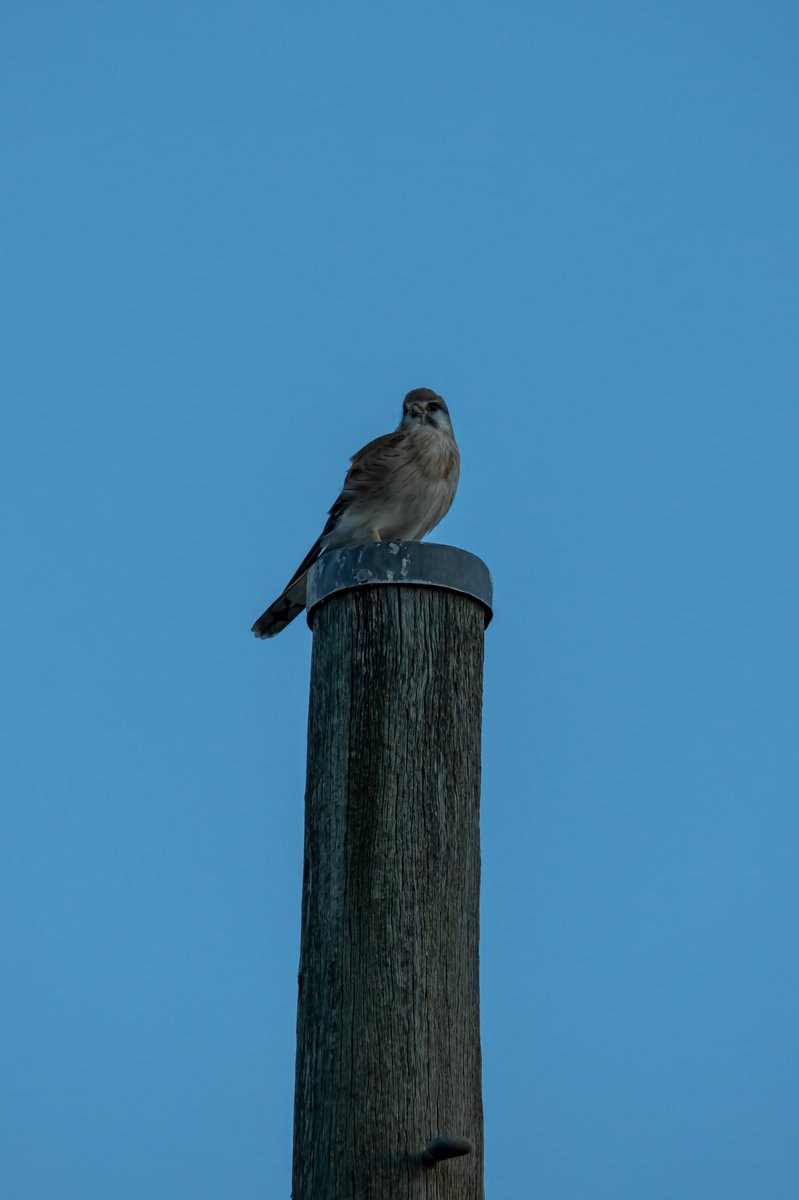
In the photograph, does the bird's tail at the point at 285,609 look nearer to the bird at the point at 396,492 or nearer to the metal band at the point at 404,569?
the bird at the point at 396,492

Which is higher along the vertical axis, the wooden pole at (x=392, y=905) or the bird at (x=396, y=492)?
the bird at (x=396, y=492)

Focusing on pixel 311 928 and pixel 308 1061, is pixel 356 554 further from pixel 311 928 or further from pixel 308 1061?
pixel 308 1061

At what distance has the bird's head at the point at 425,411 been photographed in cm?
582

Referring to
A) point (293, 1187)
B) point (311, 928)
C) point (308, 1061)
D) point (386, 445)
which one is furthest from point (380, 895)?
point (386, 445)

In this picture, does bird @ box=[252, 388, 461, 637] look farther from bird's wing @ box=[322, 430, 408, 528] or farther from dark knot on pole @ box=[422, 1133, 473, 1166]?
dark knot on pole @ box=[422, 1133, 473, 1166]

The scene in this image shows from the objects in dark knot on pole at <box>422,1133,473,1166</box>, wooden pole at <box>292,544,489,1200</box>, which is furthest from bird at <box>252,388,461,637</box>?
dark knot on pole at <box>422,1133,473,1166</box>

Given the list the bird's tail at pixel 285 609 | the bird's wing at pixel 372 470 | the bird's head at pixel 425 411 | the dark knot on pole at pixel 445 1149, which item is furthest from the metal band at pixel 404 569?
the bird's head at pixel 425 411

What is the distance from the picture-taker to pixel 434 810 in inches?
97.9

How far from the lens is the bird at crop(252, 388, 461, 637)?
18.1 feet

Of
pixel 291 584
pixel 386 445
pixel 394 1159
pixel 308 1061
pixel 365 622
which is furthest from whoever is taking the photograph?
pixel 386 445

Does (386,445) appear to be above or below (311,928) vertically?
above

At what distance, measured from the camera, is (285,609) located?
521 cm

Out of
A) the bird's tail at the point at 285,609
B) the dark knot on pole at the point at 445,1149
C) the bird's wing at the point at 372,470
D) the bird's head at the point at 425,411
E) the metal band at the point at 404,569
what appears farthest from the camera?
the bird's head at the point at 425,411

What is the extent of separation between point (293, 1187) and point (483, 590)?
114cm
